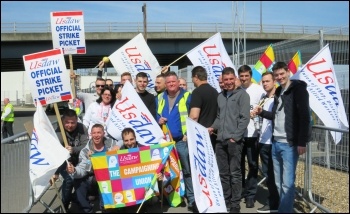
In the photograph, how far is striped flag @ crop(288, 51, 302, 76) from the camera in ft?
27.2

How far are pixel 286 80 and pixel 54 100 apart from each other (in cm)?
327

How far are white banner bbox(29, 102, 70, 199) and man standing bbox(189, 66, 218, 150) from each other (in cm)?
178

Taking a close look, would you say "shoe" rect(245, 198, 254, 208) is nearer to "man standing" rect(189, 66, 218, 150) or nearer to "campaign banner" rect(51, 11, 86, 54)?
"man standing" rect(189, 66, 218, 150)

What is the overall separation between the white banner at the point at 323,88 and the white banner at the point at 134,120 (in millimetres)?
2220

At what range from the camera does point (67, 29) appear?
313 inches

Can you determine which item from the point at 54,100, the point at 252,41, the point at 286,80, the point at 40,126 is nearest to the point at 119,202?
the point at 40,126

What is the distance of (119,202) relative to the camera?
561cm

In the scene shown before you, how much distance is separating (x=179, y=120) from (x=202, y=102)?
43 centimetres

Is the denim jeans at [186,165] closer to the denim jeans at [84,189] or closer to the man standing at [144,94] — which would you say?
the man standing at [144,94]

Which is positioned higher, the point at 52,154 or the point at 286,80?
the point at 286,80

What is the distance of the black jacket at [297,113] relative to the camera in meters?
4.93

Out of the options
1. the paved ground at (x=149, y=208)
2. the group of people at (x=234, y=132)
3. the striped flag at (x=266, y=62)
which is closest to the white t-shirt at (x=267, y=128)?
the group of people at (x=234, y=132)

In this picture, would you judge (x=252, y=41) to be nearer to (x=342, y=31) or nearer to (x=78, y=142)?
(x=342, y=31)

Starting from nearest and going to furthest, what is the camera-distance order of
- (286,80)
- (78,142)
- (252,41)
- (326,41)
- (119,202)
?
(286,80) → (119,202) → (78,142) → (326,41) → (252,41)
